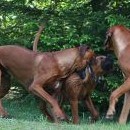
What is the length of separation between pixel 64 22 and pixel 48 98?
8.81 ft

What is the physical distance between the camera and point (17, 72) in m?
9.02

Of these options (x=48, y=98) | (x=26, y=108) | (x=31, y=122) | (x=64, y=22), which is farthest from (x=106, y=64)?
(x=26, y=108)

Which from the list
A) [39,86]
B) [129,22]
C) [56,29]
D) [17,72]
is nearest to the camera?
[39,86]

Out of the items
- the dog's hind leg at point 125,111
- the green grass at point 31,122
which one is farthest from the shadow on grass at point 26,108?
the dog's hind leg at point 125,111

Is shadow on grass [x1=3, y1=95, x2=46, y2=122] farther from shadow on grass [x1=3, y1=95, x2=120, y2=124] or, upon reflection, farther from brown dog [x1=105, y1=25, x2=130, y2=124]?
brown dog [x1=105, y1=25, x2=130, y2=124]

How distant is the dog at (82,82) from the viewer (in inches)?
346

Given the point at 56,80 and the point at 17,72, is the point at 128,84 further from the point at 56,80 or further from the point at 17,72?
the point at 17,72

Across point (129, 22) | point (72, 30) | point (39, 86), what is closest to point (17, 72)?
point (39, 86)

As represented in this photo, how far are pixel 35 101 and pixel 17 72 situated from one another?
2815 mm

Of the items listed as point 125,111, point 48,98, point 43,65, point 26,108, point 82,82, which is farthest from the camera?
point 26,108

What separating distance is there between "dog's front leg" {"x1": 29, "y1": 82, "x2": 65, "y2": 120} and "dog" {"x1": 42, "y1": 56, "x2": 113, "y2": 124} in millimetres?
426

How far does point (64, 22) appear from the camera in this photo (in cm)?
1061

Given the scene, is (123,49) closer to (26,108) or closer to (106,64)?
(106,64)

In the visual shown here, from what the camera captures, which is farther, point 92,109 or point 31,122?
point 92,109
